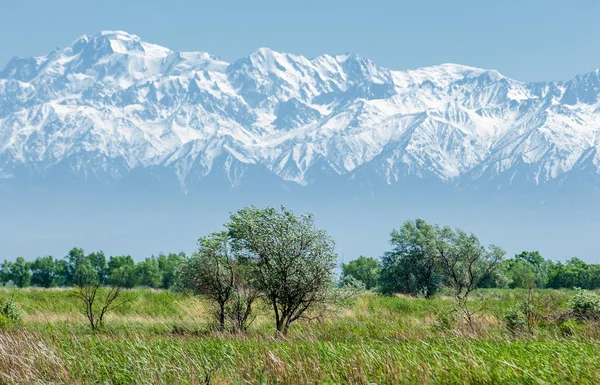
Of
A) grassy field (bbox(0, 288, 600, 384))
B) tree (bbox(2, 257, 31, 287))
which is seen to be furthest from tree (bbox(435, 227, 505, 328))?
tree (bbox(2, 257, 31, 287))

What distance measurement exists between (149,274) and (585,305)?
11450 cm

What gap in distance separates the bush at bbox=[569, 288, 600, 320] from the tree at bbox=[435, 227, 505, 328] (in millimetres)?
30328

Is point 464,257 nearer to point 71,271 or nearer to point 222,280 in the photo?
point 222,280

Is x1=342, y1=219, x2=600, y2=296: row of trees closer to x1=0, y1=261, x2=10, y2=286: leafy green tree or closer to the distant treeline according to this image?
the distant treeline

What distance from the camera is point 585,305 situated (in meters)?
36.0

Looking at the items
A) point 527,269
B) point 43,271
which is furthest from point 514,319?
point 43,271

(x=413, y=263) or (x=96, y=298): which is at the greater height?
(x=413, y=263)

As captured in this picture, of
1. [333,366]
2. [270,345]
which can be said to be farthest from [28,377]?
[333,366]

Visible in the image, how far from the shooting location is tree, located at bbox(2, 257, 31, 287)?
136 meters

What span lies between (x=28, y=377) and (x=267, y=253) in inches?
570

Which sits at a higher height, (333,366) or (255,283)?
(255,283)

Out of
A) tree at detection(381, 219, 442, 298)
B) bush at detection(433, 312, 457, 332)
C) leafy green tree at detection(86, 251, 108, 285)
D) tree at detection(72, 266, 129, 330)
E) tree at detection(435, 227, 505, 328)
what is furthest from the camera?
leafy green tree at detection(86, 251, 108, 285)

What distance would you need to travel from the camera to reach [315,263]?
110 ft

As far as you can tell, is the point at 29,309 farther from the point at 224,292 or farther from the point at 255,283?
the point at 255,283
